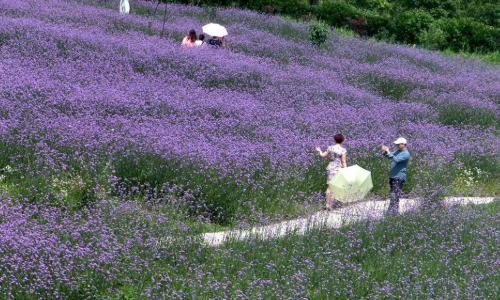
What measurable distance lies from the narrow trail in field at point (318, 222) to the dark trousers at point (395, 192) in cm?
11

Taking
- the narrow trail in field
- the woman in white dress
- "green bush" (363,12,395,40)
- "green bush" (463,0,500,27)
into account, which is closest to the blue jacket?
the narrow trail in field

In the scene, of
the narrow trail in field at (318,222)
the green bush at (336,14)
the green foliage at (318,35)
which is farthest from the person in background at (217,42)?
the green bush at (336,14)

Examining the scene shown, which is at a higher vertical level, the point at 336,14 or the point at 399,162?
the point at 399,162

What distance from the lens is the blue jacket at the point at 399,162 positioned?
9523 millimetres

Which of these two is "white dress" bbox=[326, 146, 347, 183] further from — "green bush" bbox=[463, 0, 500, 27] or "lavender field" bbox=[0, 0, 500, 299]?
"green bush" bbox=[463, 0, 500, 27]

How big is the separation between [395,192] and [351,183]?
2.67 feet

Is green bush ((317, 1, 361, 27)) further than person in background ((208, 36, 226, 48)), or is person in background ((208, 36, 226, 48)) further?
green bush ((317, 1, 361, 27))

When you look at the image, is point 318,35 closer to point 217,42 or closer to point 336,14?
point 217,42

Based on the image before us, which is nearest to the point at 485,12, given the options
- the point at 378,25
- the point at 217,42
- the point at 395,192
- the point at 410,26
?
the point at 410,26

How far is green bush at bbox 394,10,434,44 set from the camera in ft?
86.2

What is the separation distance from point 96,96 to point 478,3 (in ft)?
91.7

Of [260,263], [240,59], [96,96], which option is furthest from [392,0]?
[260,263]

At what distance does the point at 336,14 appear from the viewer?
26.7m

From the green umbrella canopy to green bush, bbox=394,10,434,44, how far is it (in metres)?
18.1
